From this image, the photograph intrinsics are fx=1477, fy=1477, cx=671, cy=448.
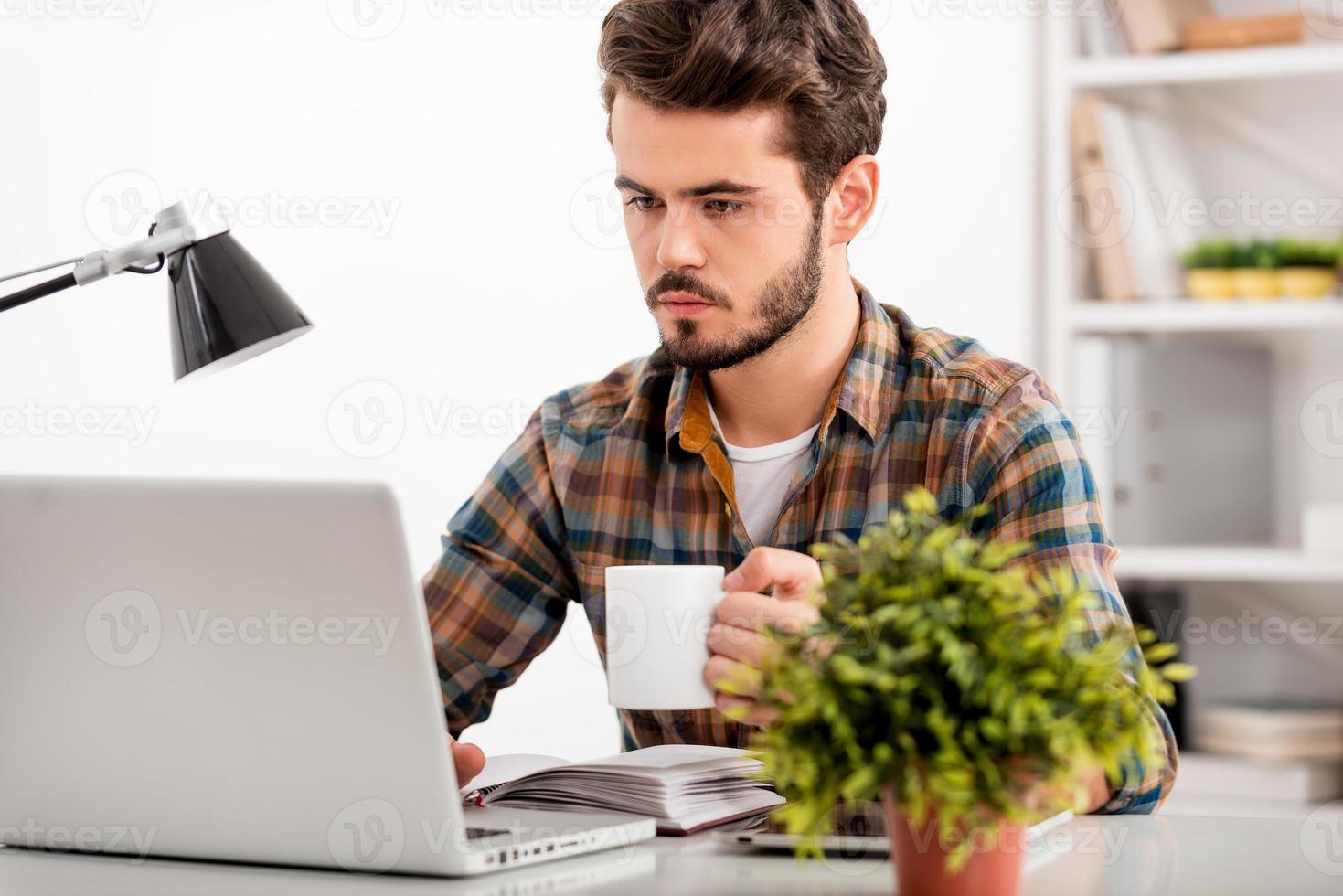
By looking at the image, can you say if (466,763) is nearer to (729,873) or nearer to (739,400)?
(729,873)

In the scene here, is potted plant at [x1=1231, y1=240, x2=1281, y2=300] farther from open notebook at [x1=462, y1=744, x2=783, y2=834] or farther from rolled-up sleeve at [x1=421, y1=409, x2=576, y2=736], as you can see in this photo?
open notebook at [x1=462, y1=744, x2=783, y2=834]

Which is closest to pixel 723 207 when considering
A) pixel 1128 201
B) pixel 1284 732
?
pixel 1128 201

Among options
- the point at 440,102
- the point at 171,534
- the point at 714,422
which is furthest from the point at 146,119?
the point at 171,534

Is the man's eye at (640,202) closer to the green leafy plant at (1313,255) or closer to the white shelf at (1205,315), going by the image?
the white shelf at (1205,315)

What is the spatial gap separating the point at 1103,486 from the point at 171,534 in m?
1.94

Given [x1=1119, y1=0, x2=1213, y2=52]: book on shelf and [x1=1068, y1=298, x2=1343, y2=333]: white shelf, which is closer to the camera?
[x1=1068, y1=298, x2=1343, y2=333]: white shelf

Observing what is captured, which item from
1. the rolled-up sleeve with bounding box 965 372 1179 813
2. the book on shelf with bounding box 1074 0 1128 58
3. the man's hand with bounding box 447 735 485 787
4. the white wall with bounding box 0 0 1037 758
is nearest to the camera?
the man's hand with bounding box 447 735 485 787

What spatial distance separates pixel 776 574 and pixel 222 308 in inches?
17.1

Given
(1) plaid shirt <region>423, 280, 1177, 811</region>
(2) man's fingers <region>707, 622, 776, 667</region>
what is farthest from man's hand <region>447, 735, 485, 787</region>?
(1) plaid shirt <region>423, 280, 1177, 811</region>

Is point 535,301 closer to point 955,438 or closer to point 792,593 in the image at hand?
point 955,438

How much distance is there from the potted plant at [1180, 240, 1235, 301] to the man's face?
47.9 inches

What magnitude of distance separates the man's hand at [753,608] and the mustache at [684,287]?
1.85 feet

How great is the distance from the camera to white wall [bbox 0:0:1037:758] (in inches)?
81.9

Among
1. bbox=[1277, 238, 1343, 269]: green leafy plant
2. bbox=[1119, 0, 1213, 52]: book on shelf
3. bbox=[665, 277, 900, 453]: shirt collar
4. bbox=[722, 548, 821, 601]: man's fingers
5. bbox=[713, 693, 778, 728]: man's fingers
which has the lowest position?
bbox=[713, 693, 778, 728]: man's fingers
